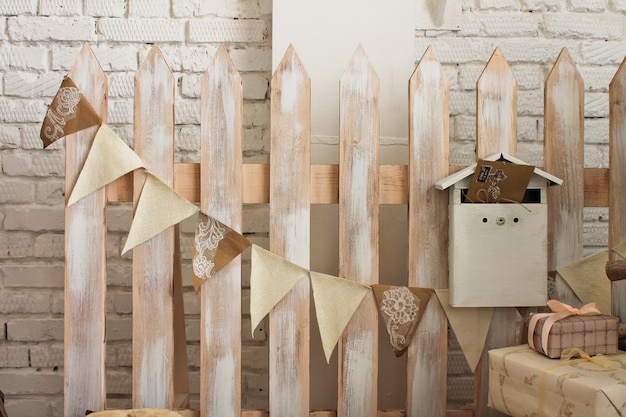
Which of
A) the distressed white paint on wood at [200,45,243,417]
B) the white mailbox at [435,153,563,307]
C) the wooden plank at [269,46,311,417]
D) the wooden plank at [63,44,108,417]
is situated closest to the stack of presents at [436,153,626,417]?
the white mailbox at [435,153,563,307]

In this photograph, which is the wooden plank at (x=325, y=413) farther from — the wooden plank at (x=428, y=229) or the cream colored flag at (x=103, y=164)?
the cream colored flag at (x=103, y=164)

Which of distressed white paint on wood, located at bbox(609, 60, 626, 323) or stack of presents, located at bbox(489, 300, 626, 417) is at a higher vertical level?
distressed white paint on wood, located at bbox(609, 60, 626, 323)

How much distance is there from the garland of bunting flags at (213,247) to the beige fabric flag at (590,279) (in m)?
0.40

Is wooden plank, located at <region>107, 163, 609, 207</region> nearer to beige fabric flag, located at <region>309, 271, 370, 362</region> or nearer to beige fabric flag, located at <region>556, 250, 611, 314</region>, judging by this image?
beige fabric flag, located at <region>309, 271, 370, 362</region>

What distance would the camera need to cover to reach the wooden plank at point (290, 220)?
5.61ft

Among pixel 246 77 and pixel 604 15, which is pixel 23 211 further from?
pixel 604 15

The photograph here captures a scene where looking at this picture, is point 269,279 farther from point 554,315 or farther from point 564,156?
point 564,156

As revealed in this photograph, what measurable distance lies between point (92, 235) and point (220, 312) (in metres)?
0.40

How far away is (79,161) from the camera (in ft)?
5.63

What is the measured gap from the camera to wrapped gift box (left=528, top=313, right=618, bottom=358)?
57.4 inches

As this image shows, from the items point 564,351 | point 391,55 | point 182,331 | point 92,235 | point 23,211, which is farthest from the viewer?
point 23,211

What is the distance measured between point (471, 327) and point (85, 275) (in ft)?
3.44

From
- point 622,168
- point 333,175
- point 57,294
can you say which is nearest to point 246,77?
point 333,175

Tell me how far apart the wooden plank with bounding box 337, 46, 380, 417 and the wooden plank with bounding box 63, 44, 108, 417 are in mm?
A: 642
